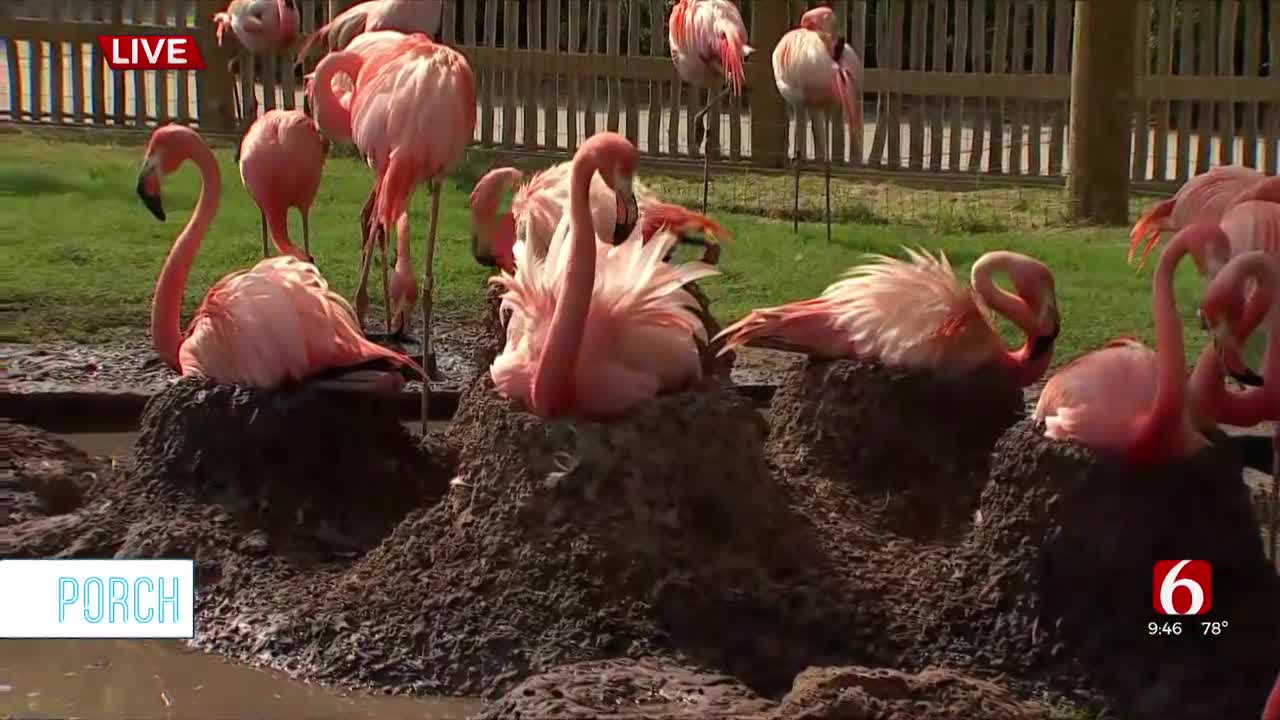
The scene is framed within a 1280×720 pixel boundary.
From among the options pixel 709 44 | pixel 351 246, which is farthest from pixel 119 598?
pixel 709 44

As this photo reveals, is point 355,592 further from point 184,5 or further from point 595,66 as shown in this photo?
point 184,5

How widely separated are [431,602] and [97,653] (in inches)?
26.7

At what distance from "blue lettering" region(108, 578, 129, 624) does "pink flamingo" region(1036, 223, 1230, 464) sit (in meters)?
1.83

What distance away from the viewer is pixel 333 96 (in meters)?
5.80

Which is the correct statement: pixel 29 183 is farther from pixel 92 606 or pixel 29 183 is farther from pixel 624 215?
pixel 624 215

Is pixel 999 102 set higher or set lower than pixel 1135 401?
higher

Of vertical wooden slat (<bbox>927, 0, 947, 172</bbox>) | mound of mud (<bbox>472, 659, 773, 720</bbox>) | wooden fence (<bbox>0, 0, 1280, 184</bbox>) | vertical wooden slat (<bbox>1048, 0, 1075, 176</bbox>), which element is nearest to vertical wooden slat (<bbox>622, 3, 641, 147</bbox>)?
wooden fence (<bbox>0, 0, 1280, 184</bbox>)

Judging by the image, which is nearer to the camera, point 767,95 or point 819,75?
point 819,75

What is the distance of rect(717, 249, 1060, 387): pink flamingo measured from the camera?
4.55 m

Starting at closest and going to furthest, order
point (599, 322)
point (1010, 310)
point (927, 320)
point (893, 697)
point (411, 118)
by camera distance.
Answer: point (893, 697) → point (599, 322) → point (927, 320) → point (1010, 310) → point (411, 118)

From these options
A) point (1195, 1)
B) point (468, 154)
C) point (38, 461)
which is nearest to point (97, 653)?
point (38, 461)

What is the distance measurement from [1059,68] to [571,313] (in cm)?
634

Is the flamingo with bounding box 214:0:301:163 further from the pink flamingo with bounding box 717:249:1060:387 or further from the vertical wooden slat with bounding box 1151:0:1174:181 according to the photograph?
the pink flamingo with bounding box 717:249:1060:387

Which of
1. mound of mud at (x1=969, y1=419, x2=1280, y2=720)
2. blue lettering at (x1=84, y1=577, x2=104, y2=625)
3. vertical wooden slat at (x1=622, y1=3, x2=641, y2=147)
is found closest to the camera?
mound of mud at (x1=969, y1=419, x2=1280, y2=720)
